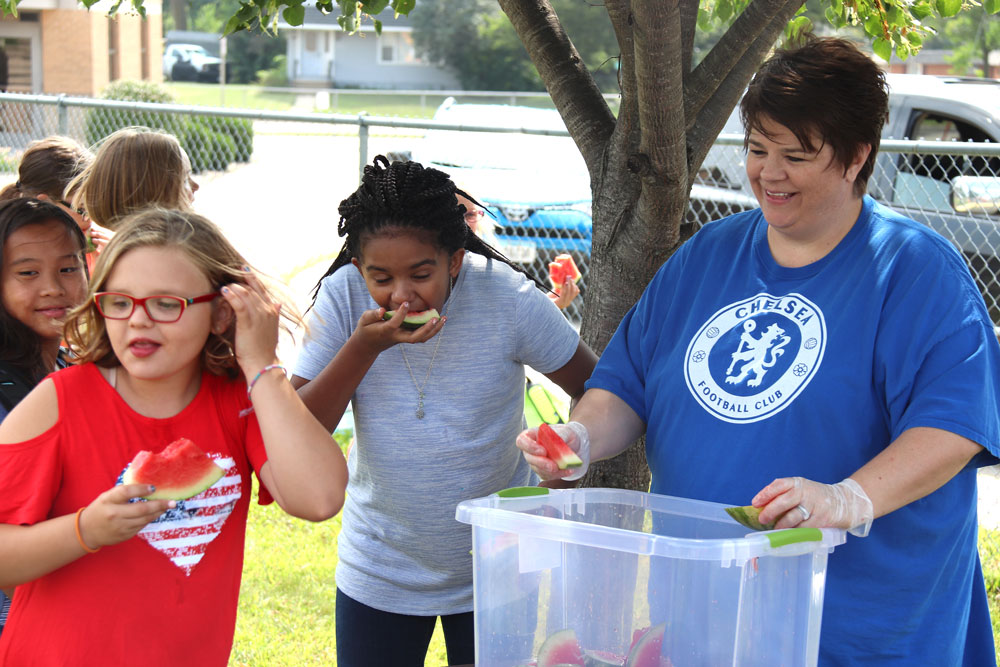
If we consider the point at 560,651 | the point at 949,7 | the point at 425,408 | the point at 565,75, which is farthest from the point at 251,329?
the point at 949,7

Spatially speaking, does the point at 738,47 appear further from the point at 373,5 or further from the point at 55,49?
the point at 55,49

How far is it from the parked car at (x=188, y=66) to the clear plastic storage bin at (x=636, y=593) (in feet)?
167

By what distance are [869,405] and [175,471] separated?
1.33 metres

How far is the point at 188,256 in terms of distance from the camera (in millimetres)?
2064

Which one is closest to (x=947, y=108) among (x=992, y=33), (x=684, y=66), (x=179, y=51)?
(x=684, y=66)

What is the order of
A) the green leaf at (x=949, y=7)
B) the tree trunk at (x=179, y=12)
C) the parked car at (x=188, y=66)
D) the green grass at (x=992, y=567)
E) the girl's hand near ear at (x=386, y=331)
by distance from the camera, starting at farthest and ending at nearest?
the tree trunk at (x=179, y=12) < the parked car at (x=188, y=66) < the green grass at (x=992, y=567) < the green leaf at (x=949, y=7) < the girl's hand near ear at (x=386, y=331)

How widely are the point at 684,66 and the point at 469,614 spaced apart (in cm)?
168

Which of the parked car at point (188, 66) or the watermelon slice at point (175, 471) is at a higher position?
the parked car at point (188, 66)

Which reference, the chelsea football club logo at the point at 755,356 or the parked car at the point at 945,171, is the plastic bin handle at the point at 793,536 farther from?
the parked car at the point at 945,171

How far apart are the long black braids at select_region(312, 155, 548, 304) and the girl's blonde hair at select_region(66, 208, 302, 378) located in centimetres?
33

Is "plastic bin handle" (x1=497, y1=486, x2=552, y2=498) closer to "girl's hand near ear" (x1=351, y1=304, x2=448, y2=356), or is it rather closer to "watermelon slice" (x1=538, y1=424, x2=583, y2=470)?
"watermelon slice" (x1=538, y1=424, x2=583, y2=470)

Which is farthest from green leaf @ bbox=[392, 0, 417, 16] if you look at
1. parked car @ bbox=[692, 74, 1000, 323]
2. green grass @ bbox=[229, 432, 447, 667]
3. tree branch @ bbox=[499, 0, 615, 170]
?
parked car @ bbox=[692, 74, 1000, 323]

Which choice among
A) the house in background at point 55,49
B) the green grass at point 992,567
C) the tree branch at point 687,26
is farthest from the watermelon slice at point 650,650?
the house in background at point 55,49

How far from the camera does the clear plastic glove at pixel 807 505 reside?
1715 mm
